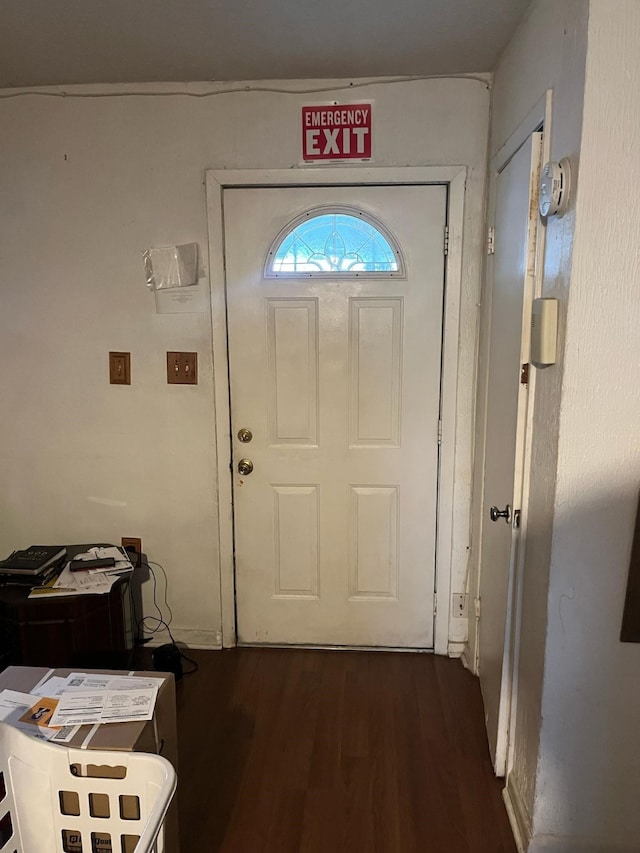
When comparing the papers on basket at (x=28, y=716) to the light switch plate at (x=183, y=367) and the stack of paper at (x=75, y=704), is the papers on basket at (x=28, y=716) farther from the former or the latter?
the light switch plate at (x=183, y=367)

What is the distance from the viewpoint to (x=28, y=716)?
1288 mm

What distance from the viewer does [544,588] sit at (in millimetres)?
1480

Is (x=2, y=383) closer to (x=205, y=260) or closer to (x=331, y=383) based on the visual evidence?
(x=205, y=260)

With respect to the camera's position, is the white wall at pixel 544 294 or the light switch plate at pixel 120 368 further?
the light switch plate at pixel 120 368

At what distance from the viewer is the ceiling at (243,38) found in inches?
68.0

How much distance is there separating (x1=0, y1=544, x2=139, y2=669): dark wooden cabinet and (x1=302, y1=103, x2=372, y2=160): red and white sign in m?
1.89

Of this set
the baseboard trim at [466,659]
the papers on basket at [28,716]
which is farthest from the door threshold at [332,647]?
the papers on basket at [28,716]

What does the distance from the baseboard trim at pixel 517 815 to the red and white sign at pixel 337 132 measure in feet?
7.34

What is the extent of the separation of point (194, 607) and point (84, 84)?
221 cm

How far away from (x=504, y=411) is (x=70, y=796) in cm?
152

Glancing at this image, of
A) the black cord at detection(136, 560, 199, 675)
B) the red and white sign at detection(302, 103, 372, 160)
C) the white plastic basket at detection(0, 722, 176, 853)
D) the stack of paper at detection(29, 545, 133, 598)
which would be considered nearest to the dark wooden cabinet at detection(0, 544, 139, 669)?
the stack of paper at detection(29, 545, 133, 598)

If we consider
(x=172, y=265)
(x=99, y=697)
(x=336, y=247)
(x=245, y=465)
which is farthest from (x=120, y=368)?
(x=99, y=697)

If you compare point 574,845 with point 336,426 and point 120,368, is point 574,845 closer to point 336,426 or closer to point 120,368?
point 336,426

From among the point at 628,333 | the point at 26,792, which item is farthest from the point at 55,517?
the point at 628,333
